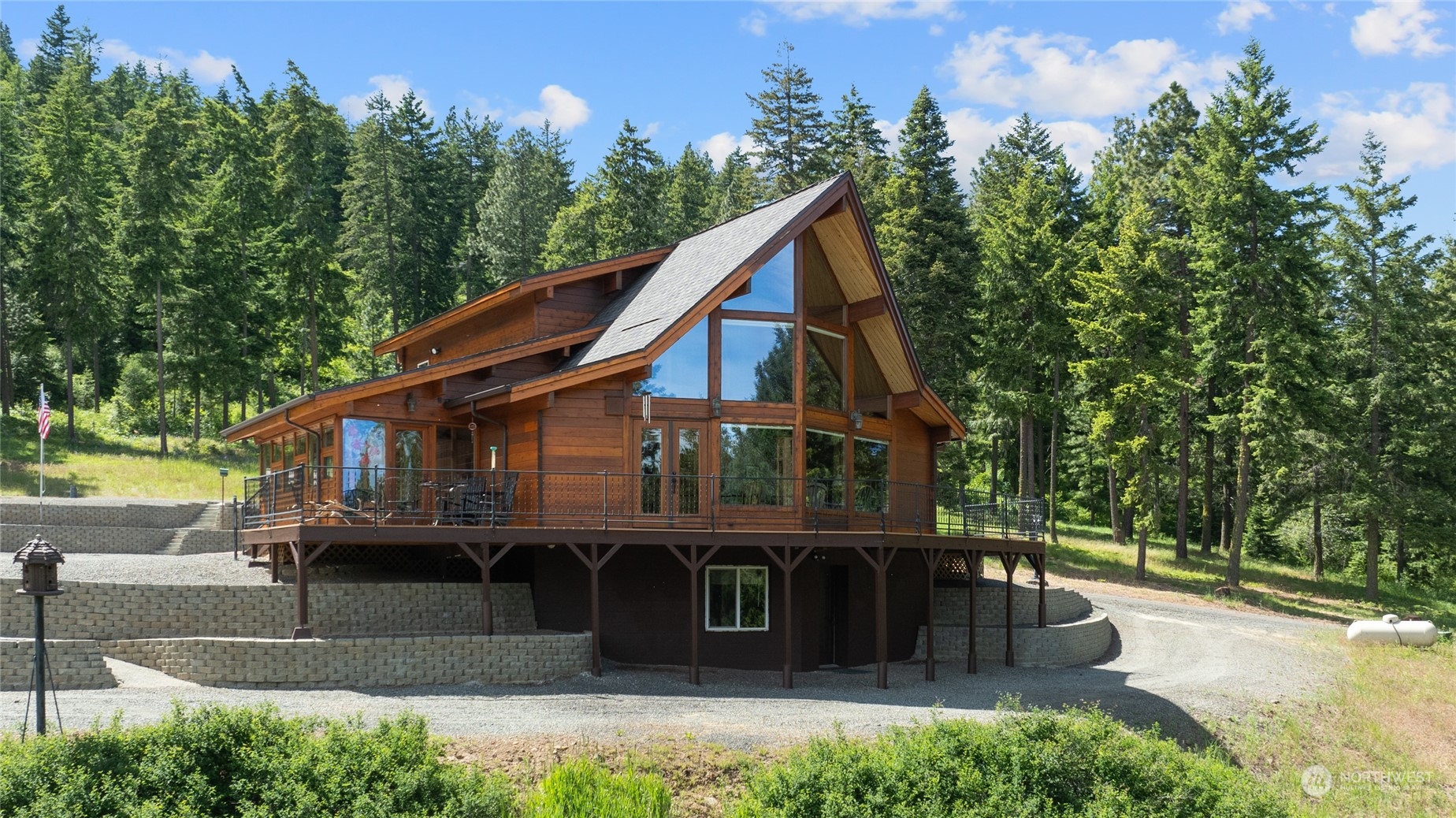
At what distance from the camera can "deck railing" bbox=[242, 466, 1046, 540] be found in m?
19.8

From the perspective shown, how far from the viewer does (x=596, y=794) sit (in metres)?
12.6

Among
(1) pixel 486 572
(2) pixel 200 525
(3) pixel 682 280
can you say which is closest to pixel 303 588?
(1) pixel 486 572

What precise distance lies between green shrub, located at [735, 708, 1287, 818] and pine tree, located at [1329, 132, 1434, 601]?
2920 centimetres

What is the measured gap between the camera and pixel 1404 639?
2597 cm

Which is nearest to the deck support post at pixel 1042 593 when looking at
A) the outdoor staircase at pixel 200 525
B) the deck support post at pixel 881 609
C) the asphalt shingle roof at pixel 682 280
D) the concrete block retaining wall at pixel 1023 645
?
the concrete block retaining wall at pixel 1023 645

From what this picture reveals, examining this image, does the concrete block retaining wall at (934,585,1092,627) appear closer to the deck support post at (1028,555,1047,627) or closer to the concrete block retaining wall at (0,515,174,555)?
the deck support post at (1028,555,1047,627)

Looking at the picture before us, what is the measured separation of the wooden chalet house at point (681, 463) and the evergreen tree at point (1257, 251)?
15316mm

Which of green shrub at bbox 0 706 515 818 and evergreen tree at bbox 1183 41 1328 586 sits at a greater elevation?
evergreen tree at bbox 1183 41 1328 586

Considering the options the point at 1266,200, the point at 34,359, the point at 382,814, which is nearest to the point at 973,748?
the point at 382,814

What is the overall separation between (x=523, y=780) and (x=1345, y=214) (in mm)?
36537

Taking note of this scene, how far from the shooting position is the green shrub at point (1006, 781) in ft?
40.2

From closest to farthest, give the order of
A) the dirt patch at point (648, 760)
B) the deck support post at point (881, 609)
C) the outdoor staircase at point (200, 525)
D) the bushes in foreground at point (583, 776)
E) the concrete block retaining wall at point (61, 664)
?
1. the bushes in foreground at point (583, 776)
2. the dirt patch at point (648, 760)
3. the concrete block retaining wall at point (61, 664)
4. the deck support post at point (881, 609)
5. the outdoor staircase at point (200, 525)

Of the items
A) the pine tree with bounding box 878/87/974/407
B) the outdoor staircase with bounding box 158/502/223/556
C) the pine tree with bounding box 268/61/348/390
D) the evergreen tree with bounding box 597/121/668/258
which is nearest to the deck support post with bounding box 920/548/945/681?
the outdoor staircase with bounding box 158/502/223/556

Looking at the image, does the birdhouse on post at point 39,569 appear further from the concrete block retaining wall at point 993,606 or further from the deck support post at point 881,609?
the concrete block retaining wall at point 993,606
